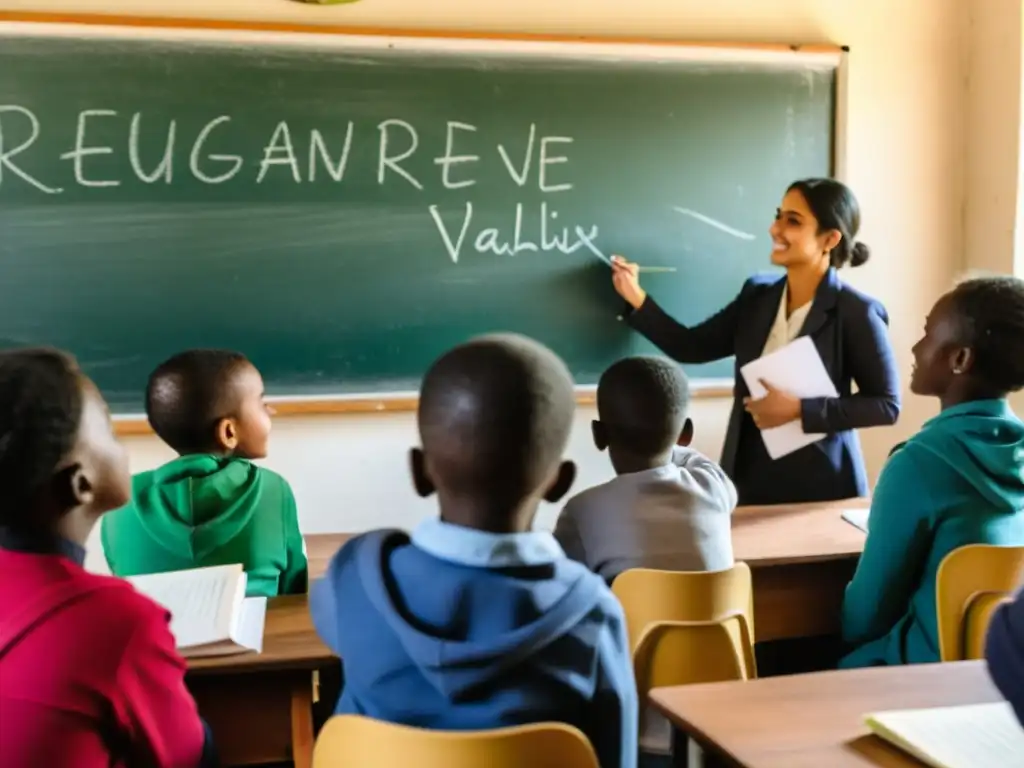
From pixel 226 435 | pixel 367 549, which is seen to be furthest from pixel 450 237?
pixel 367 549

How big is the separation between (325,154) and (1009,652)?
94.4 inches

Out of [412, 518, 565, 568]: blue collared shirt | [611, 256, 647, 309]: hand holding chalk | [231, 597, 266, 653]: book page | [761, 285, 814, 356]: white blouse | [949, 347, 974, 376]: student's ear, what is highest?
[611, 256, 647, 309]: hand holding chalk

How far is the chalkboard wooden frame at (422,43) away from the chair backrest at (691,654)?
4.50 feet

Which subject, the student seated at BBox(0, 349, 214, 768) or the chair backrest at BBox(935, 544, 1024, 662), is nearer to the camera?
the student seated at BBox(0, 349, 214, 768)

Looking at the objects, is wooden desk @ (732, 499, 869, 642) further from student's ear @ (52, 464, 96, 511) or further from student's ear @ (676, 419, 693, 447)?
student's ear @ (52, 464, 96, 511)

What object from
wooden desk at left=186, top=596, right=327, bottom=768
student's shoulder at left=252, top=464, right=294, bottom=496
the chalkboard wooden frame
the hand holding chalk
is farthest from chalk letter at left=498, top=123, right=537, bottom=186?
wooden desk at left=186, top=596, right=327, bottom=768

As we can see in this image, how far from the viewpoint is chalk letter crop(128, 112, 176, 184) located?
2756 mm

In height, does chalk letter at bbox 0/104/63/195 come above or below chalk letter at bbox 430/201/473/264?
above

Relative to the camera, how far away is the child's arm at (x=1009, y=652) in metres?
0.92

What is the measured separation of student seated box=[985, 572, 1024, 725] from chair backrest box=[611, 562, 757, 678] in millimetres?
749

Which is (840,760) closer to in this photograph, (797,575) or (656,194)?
(797,575)

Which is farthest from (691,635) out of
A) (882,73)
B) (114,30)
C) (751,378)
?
(882,73)

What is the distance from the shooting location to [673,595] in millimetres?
1694

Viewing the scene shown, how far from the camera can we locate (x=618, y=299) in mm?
3225
